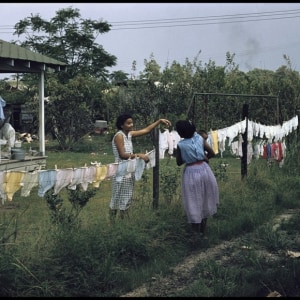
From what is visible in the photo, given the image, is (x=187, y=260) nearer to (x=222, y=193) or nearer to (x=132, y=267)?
(x=132, y=267)

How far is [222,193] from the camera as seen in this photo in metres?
8.14

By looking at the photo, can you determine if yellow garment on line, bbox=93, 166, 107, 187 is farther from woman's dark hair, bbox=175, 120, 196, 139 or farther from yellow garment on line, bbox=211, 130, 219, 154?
yellow garment on line, bbox=211, 130, 219, 154

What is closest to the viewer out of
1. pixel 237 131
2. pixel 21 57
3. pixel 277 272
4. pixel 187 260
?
Answer: pixel 277 272

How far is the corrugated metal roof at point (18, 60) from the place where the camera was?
11.2 metres

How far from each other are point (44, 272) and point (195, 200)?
2398 millimetres

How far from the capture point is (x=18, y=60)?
38.2 feet

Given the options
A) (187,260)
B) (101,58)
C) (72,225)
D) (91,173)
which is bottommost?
(187,260)

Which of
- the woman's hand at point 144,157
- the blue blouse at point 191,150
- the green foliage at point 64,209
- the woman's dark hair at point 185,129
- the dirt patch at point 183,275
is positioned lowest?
the dirt patch at point 183,275

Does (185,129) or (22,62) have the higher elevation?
(22,62)

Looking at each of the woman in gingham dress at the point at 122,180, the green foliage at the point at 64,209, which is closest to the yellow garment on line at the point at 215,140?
the woman in gingham dress at the point at 122,180

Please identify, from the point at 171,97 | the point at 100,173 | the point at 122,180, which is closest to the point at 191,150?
the point at 122,180

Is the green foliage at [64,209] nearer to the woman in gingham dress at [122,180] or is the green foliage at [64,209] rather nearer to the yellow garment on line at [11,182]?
the yellow garment on line at [11,182]

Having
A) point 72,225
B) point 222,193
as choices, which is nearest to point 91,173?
point 72,225

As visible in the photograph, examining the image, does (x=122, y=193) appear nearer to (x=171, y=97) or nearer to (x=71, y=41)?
(x=171, y=97)
